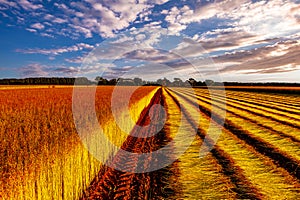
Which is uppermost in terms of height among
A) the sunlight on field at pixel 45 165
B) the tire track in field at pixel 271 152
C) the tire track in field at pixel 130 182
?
the sunlight on field at pixel 45 165

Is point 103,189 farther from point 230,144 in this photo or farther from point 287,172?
point 230,144

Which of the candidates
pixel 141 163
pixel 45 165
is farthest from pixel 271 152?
pixel 45 165

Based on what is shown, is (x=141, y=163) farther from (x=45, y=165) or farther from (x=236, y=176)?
(x=45, y=165)

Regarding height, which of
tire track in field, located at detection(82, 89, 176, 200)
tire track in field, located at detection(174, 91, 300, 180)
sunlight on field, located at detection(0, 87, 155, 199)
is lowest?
tire track in field, located at detection(82, 89, 176, 200)

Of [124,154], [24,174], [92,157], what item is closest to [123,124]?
[124,154]

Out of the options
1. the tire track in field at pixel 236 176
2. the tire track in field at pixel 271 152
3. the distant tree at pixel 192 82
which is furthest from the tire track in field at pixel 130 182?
the distant tree at pixel 192 82

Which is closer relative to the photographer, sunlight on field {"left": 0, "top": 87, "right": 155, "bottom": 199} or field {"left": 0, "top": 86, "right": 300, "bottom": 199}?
sunlight on field {"left": 0, "top": 87, "right": 155, "bottom": 199}

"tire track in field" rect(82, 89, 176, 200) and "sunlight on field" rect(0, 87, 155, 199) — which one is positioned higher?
"sunlight on field" rect(0, 87, 155, 199)

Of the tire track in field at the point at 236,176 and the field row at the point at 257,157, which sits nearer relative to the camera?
the tire track in field at the point at 236,176

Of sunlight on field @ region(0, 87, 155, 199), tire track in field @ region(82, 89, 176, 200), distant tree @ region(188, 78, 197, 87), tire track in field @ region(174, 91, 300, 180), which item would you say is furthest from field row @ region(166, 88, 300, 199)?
distant tree @ region(188, 78, 197, 87)

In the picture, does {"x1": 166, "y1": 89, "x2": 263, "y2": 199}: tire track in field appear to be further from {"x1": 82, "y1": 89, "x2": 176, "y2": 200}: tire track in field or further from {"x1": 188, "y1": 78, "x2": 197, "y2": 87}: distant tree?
{"x1": 188, "y1": 78, "x2": 197, "y2": 87}: distant tree

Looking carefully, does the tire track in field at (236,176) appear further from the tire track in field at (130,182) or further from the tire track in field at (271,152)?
the tire track in field at (130,182)

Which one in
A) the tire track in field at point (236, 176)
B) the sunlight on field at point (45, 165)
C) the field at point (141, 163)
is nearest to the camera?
the sunlight on field at point (45, 165)

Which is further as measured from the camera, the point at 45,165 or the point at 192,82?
the point at 192,82
